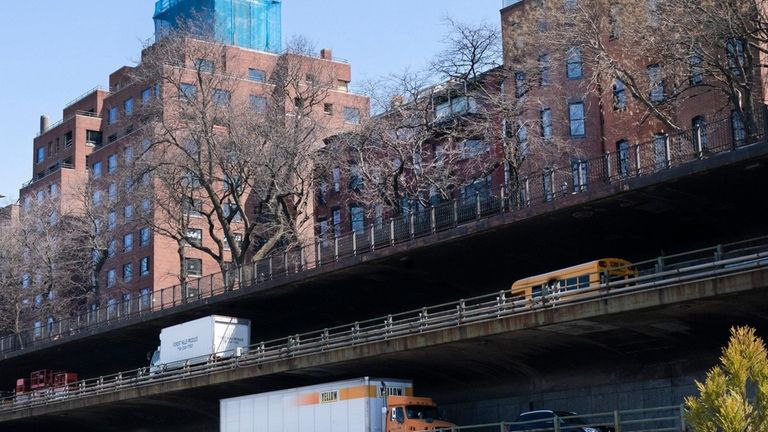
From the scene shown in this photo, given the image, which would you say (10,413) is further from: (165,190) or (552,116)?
(552,116)

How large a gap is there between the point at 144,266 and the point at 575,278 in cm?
6176

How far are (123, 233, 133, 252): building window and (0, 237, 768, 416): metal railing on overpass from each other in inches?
1252

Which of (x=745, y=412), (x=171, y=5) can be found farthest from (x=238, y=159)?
(x=745, y=412)

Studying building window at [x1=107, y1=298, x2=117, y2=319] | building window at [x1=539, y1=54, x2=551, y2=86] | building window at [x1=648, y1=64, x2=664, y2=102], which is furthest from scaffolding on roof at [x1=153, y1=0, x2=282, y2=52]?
building window at [x1=648, y1=64, x2=664, y2=102]

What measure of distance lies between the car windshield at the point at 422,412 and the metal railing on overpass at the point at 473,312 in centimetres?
265

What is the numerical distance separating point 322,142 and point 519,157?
21.5 meters

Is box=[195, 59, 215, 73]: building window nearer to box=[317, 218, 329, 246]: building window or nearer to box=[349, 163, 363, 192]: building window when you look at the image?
box=[349, 163, 363, 192]: building window

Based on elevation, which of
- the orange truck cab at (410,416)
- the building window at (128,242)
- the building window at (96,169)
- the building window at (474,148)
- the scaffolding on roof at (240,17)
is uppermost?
the scaffolding on roof at (240,17)

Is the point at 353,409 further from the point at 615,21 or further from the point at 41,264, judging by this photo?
the point at 41,264

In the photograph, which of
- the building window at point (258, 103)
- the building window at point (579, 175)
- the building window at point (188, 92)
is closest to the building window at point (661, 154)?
the building window at point (579, 175)

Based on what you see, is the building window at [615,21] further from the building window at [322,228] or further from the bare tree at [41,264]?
the bare tree at [41,264]

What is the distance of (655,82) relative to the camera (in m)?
49.6

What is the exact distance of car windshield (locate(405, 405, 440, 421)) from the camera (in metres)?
43.1

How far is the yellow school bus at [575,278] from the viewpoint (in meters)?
40.8
